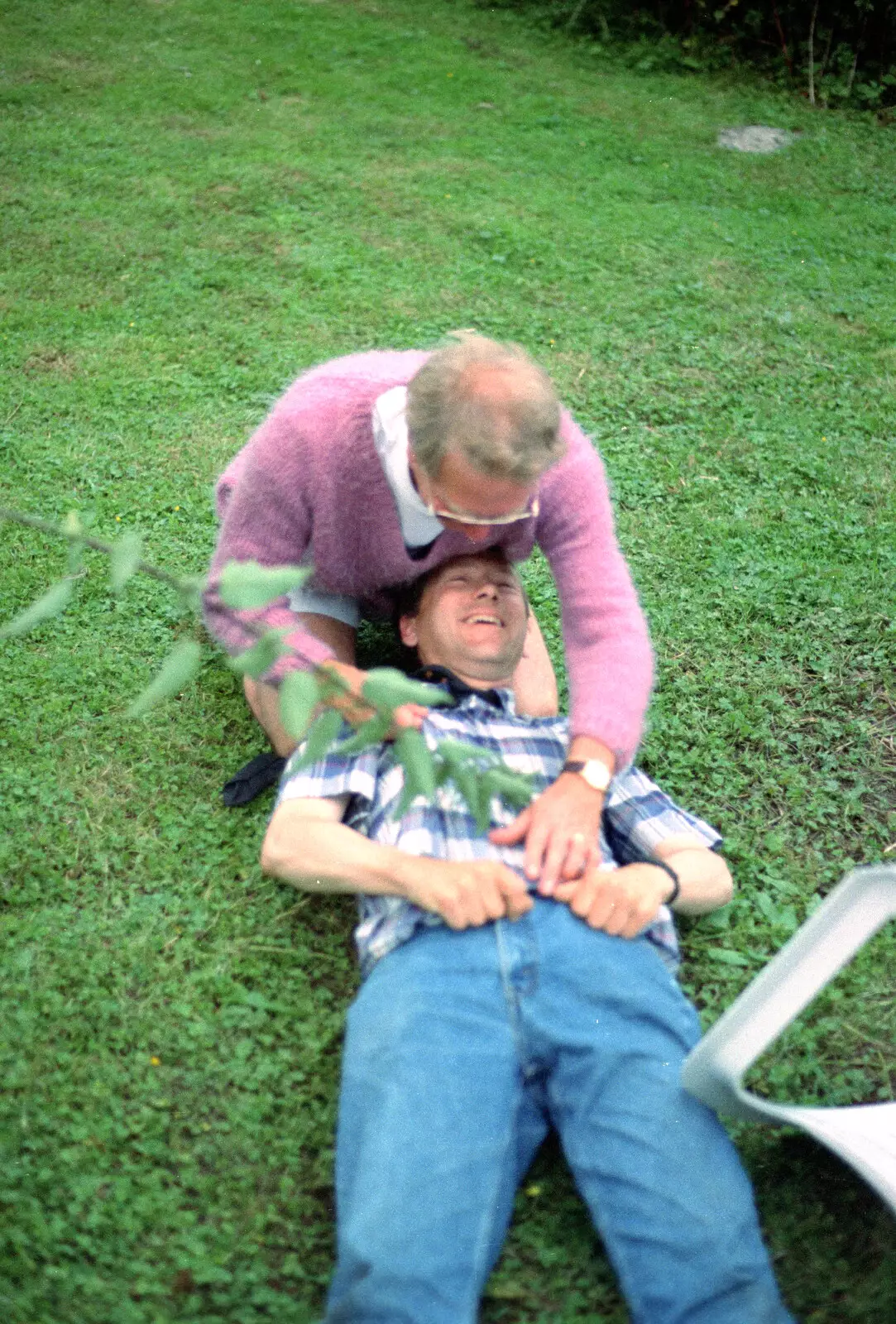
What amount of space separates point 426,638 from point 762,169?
4.88 meters

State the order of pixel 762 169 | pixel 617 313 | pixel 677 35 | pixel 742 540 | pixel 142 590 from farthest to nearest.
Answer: pixel 677 35 → pixel 762 169 → pixel 617 313 → pixel 742 540 → pixel 142 590

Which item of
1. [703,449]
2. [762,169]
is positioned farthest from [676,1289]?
[762,169]

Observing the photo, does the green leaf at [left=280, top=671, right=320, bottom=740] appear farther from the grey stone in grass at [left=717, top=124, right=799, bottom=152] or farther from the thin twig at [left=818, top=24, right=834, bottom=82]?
the thin twig at [left=818, top=24, right=834, bottom=82]

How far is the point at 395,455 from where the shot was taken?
256 cm

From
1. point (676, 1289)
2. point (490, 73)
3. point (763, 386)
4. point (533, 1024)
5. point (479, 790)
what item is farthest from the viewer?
point (490, 73)

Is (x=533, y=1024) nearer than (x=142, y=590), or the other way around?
(x=533, y=1024)

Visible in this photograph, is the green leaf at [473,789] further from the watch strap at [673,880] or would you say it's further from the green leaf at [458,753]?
the watch strap at [673,880]

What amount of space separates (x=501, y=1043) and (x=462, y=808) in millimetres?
517

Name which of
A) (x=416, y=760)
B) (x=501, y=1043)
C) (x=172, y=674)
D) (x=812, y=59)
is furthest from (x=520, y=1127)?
(x=812, y=59)

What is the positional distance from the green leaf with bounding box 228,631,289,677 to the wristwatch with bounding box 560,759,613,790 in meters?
1.23

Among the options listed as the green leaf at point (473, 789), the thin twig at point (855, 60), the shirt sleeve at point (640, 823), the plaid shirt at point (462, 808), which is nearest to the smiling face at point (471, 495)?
the plaid shirt at point (462, 808)

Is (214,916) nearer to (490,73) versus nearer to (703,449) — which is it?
(703,449)

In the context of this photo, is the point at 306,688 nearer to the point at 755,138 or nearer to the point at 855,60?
the point at 755,138

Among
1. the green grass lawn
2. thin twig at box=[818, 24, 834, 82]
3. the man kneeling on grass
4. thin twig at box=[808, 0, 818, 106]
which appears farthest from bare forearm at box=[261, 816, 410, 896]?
thin twig at box=[818, 24, 834, 82]
